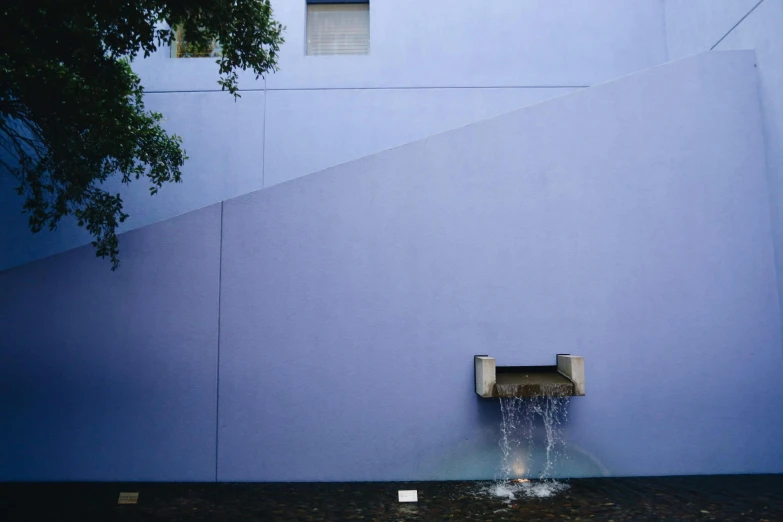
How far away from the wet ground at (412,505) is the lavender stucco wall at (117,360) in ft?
0.78

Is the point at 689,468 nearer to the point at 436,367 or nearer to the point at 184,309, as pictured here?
the point at 436,367

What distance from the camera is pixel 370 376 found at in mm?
5020

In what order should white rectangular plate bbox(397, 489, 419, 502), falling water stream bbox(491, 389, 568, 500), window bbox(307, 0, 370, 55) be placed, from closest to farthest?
white rectangular plate bbox(397, 489, 419, 502), falling water stream bbox(491, 389, 568, 500), window bbox(307, 0, 370, 55)

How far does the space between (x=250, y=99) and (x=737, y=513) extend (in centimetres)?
671

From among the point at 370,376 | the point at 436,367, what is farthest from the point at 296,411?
the point at 436,367

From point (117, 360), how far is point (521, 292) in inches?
146

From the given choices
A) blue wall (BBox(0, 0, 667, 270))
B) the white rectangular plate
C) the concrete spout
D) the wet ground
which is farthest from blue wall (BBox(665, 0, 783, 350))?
the white rectangular plate

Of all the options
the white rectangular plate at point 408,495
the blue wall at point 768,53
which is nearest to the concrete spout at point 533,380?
→ the white rectangular plate at point 408,495

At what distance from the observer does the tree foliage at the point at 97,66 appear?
405 centimetres

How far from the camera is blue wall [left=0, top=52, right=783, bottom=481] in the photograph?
4.97m

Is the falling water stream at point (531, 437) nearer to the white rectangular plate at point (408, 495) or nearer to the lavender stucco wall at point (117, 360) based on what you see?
the white rectangular plate at point (408, 495)

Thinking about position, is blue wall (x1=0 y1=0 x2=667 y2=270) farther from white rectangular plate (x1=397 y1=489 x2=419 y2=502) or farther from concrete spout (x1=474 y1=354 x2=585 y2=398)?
white rectangular plate (x1=397 y1=489 x2=419 y2=502)

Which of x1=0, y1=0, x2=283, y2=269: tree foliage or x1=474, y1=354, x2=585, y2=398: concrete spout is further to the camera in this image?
x1=474, y1=354, x2=585, y2=398: concrete spout

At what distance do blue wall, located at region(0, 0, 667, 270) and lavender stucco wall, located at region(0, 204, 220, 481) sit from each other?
2138 millimetres
